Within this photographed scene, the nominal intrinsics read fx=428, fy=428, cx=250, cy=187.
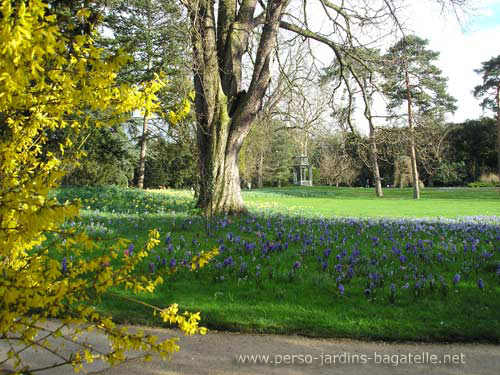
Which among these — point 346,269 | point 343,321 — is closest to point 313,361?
point 343,321

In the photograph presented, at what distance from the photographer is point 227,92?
37.8 feet

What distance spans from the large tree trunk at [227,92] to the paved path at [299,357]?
6.49 metres

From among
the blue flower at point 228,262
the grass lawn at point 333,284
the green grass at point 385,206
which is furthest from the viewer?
the green grass at point 385,206

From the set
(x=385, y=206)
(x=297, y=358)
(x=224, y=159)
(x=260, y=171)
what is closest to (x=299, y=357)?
(x=297, y=358)

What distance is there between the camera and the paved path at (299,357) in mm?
3443

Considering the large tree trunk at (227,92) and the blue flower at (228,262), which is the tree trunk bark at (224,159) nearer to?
the large tree trunk at (227,92)

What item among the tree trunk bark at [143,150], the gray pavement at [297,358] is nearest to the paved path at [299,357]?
the gray pavement at [297,358]

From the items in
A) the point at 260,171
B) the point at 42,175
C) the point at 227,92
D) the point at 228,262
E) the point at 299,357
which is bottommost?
the point at 299,357

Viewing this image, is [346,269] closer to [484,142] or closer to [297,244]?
[297,244]

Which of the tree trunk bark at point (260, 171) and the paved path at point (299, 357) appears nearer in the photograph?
the paved path at point (299, 357)

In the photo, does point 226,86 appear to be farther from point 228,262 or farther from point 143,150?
point 143,150

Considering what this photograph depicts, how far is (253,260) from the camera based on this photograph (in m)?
6.25

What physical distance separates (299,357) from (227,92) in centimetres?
885

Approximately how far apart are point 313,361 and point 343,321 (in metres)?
0.89
